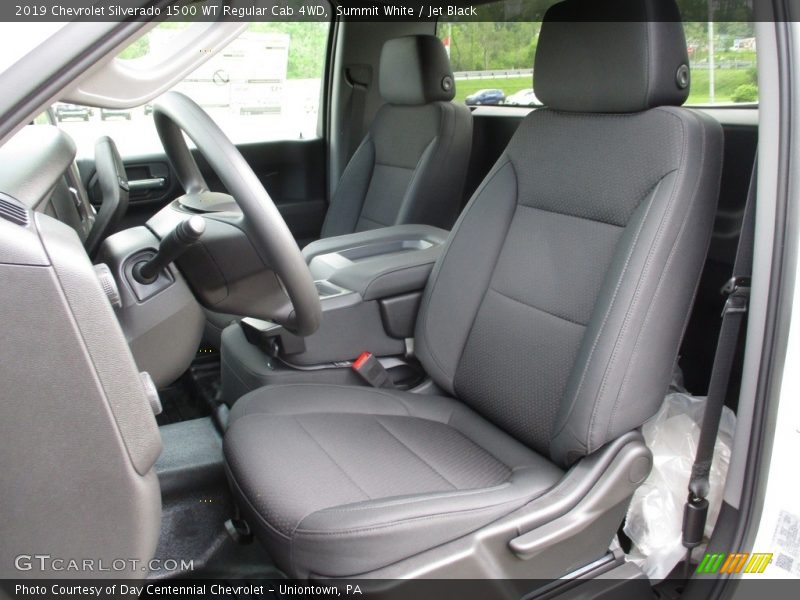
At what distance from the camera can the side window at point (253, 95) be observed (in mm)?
2598

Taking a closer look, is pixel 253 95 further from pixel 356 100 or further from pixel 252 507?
pixel 252 507

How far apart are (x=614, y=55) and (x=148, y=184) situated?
1886 mm

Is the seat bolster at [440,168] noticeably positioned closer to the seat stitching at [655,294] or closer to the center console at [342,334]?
the center console at [342,334]

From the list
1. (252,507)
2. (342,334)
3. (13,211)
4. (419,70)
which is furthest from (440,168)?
(13,211)

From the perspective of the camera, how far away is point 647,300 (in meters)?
1.27

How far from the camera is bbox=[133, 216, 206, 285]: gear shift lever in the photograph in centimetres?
115

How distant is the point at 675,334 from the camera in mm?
1314

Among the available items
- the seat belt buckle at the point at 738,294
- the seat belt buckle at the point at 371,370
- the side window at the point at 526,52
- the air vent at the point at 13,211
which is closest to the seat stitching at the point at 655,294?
the seat belt buckle at the point at 738,294

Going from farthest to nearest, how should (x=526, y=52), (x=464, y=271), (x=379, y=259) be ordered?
(x=526, y=52) → (x=379, y=259) → (x=464, y=271)

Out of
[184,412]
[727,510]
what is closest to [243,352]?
[184,412]

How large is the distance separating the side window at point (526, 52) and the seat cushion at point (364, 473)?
80 centimetres

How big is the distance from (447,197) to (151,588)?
5.24 feet

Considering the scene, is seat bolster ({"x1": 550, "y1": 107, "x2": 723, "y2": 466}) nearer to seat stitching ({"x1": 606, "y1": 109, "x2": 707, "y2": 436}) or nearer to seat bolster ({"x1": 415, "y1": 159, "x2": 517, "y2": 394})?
seat stitching ({"x1": 606, "y1": 109, "x2": 707, "y2": 436})

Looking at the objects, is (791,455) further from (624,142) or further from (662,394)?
(624,142)
